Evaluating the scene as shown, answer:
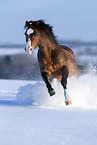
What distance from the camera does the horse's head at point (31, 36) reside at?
5.50 metres

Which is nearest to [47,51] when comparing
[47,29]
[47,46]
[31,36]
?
[47,46]

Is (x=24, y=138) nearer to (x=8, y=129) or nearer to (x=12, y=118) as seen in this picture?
(x=8, y=129)

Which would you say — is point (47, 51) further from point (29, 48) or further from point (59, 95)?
point (59, 95)

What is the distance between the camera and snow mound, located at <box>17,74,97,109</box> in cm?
660

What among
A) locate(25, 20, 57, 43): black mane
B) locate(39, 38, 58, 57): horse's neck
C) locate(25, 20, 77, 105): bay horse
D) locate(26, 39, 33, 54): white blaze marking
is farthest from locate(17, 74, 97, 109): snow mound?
locate(26, 39, 33, 54): white blaze marking

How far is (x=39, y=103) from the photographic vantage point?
673 centimetres

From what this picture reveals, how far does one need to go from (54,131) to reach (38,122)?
26.3 inches

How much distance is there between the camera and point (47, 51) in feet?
19.7

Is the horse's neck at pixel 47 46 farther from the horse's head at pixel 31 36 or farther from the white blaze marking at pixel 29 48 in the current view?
the white blaze marking at pixel 29 48

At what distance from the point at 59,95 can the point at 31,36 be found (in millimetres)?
1743

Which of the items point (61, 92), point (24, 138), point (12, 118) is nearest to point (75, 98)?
point (61, 92)

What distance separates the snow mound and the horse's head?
4.88 ft

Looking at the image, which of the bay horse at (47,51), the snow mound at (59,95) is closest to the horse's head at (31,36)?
the bay horse at (47,51)

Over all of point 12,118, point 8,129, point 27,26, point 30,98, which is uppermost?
point 27,26
